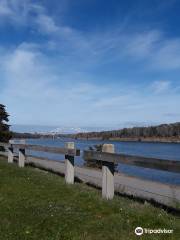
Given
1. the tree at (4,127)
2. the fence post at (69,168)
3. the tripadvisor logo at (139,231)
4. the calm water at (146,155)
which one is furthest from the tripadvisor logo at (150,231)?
the tree at (4,127)

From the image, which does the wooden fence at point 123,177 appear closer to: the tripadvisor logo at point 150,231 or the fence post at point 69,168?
the fence post at point 69,168

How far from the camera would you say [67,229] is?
272 inches

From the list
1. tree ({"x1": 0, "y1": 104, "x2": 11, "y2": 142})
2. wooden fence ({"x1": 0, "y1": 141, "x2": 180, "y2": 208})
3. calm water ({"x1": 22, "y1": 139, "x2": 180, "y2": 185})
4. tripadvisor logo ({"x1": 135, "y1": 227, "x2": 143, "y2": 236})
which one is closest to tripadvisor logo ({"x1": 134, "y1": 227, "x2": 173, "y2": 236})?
tripadvisor logo ({"x1": 135, "y1": 227, "x2": 143, "y2": 236})

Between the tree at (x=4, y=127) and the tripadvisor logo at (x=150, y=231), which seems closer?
the tripadvisor logo at (x=150, y=231)

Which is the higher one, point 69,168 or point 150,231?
point 69,168

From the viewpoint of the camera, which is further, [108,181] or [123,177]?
[123,177]

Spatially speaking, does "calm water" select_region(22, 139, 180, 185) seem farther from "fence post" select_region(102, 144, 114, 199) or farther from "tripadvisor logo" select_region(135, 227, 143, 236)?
"tripadvisor logo" select_region(135, 227, 143, 236)

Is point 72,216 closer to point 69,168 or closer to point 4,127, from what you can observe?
point 69,168

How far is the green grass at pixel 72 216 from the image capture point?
665cm

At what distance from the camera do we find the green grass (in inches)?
262

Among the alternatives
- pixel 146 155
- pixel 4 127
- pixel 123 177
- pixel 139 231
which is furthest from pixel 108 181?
pixel 146 155

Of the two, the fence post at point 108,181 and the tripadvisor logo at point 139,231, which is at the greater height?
the fence post at point 108,181

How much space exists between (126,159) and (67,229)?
284cm

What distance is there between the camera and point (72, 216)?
7.79 m
